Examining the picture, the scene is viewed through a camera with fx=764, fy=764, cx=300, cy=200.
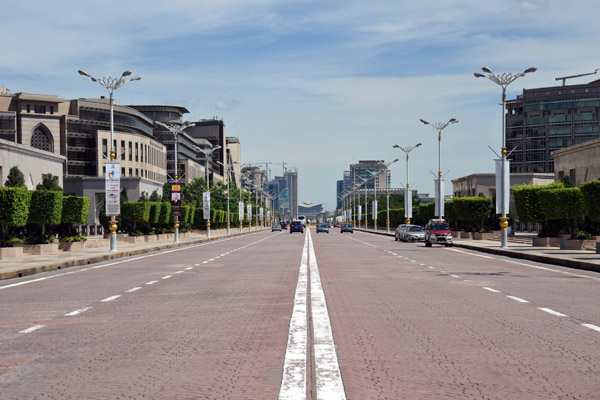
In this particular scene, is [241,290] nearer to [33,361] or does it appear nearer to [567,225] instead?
[33,361]

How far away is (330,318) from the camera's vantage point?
1231 centimetres

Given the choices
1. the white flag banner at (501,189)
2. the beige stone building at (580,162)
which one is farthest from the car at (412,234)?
the beige stone building at (580,162)

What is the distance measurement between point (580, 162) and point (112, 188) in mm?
64388

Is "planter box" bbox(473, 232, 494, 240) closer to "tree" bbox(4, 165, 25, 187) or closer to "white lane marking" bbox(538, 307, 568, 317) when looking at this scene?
"tree" bbox(4, 165, 25, 187)

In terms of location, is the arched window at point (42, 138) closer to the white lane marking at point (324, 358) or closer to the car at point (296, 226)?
the car at point (296, 226)

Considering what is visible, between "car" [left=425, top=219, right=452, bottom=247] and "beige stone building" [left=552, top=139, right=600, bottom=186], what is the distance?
38407mm

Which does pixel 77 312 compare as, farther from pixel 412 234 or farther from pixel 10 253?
pixel 412 234

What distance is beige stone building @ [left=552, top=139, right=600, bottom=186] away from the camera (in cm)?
8538

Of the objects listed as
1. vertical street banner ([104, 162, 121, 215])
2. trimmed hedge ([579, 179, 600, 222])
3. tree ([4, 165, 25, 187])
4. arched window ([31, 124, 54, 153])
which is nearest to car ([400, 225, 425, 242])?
trimmed hedge ([579, 179, 600, 222])

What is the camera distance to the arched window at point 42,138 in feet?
456

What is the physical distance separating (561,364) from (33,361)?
589cm

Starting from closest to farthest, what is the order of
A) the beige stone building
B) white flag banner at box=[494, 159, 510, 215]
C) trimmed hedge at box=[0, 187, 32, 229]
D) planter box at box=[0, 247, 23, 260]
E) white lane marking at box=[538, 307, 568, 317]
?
white lane marking at box=[538, 307, 568, 317] < planter box at box=[0, 247, 23, 260] < trimmed hedge at box=[0, 187, 32, 229] < white flag banner at box=[494, 159, 510, 215] < the beige stone building

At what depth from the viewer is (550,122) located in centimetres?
16975

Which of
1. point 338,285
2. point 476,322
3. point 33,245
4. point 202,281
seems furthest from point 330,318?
point 33,245
